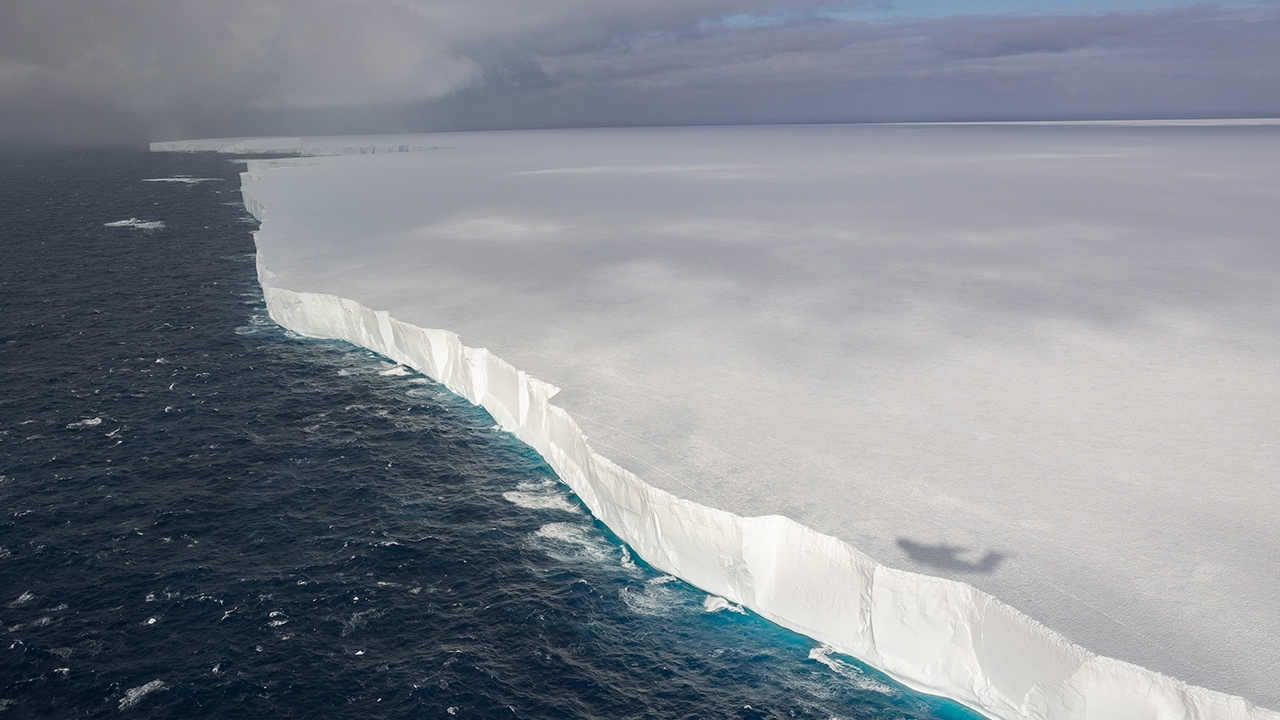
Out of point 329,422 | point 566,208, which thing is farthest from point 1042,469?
point 566,208

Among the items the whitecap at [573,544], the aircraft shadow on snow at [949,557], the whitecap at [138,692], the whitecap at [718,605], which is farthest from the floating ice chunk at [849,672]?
the whitecap at [138,692]

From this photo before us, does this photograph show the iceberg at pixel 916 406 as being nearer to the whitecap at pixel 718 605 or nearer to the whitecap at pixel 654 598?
the whitecap at pixel 718 605

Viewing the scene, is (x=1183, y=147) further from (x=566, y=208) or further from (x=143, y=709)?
(x=143, y=709)

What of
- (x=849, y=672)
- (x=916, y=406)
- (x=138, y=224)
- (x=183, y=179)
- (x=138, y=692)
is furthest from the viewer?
(x=183, y=179)

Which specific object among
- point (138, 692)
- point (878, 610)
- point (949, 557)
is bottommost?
point (138, 692)

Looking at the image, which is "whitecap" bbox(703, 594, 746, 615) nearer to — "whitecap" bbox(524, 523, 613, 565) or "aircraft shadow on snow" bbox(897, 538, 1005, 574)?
"whitecap" bbox(524, 523, 613, 565)

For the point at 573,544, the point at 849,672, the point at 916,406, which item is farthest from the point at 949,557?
the point at 573,544

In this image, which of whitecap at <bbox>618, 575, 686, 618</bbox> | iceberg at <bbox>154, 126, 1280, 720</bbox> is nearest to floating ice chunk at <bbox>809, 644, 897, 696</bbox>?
iceberg at <bbox>154, 126, 1280, 720</bbox>

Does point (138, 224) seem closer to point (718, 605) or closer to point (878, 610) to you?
point (718, 605)
